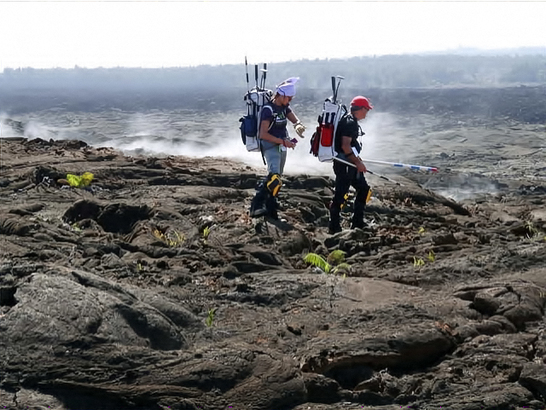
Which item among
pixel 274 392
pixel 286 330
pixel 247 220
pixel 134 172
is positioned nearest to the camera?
pixel 274 392

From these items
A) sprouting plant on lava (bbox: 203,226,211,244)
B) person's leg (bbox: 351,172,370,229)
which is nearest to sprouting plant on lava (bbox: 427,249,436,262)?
person's leg (bbox: 351,172,370,229)

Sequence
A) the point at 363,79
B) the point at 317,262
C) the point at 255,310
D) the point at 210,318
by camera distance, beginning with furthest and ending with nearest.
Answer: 1. the point at 363,79
2. the point at 317,262
3. the point at 255,310
4. the point at 210,318

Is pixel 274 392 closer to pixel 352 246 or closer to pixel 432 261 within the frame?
pixel 432 261

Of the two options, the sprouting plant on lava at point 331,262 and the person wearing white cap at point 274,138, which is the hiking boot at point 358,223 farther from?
the sprouting plant on lava at point 331,262

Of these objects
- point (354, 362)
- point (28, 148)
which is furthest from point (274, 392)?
point (28, 148)

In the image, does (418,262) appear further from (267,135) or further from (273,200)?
(267,135)

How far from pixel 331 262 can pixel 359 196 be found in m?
2.07

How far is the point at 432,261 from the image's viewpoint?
27.6ft

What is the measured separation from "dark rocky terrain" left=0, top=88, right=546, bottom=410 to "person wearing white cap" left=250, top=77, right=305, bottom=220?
48 cm

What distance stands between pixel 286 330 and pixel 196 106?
88.9 meters

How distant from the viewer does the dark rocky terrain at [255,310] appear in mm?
4934

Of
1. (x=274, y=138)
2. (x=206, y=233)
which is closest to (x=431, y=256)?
(x=274, y=138)

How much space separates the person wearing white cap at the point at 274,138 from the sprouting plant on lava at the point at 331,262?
1874 mm

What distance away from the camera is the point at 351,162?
33.0 feet
